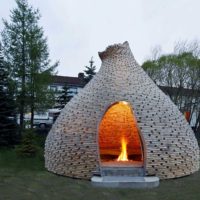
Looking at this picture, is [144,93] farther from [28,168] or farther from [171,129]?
[28,168]

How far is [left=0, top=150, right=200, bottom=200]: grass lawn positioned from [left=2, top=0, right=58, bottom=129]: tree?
8.10 metres

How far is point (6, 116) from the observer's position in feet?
54.6

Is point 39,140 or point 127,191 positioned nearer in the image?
point 127,191

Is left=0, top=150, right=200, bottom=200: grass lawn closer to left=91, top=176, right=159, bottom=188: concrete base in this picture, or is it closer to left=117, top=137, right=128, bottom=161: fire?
left=91, top=176, right=159, bottom=188: concrete base

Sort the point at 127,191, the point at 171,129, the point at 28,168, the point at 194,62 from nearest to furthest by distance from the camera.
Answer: the point at 127,191 → the point at 171,129 → the point at 28,168 → the point at 194,62

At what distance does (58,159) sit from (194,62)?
47.9ft

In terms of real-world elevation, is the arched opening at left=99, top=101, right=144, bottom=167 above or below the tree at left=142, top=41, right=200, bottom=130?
below

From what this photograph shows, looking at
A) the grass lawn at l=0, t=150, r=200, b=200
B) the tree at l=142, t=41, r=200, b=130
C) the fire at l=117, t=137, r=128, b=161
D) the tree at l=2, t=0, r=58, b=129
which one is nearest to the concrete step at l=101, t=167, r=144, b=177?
the grass lawn at l=0, t=150, r=200, b=200

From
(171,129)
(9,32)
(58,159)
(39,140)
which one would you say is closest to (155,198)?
(171,129)

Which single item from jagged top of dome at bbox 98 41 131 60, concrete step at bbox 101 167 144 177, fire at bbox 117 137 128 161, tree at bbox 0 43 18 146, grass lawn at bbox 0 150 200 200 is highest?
jagged top of dome at bbox 98 41 131 60

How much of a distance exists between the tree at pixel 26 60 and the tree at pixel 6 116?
1.40m

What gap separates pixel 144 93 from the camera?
35.6 feet

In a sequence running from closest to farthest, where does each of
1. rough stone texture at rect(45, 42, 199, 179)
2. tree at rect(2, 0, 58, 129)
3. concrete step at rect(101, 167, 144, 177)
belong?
concrete step at rect(101, 167, 144, 177) < rough stone texture at rect(45, 42, 199, 179) < tree at rect(2, 0, 58, 129)

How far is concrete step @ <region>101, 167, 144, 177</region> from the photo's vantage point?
981 cm
